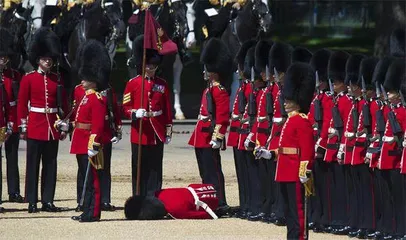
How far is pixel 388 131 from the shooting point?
12836 mm

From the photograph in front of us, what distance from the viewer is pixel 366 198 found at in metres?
13.3

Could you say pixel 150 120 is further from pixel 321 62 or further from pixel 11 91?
pixel 321 62

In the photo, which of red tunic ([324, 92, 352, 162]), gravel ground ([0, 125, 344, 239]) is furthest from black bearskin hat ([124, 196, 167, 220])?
red tunic ([324, 92, 352, 162])

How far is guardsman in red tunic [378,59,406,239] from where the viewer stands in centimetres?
1277

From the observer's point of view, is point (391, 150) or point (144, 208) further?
point (144, 208)

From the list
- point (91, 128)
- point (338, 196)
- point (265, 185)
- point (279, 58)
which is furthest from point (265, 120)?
point (91, 128)

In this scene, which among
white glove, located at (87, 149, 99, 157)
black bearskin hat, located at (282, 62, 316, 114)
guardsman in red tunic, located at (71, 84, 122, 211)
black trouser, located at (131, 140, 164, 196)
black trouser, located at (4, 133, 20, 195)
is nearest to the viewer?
black bearskin hat, located at (282, 62, 316, 114)

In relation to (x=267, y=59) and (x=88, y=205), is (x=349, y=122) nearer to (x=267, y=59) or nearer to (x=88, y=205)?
(x=267, y=59)

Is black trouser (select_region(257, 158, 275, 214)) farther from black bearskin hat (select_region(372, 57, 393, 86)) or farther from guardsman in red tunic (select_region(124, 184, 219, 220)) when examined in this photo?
black bearskin hat (select_region(372, 57, 393, 86))

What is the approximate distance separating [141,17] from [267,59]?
6610mm

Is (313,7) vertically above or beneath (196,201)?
above

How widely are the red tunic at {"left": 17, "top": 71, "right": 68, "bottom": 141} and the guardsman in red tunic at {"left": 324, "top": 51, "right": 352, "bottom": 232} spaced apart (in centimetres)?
277

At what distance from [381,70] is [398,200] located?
1.12 metres

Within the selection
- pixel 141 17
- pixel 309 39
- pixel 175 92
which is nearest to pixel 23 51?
pixel 141 17
